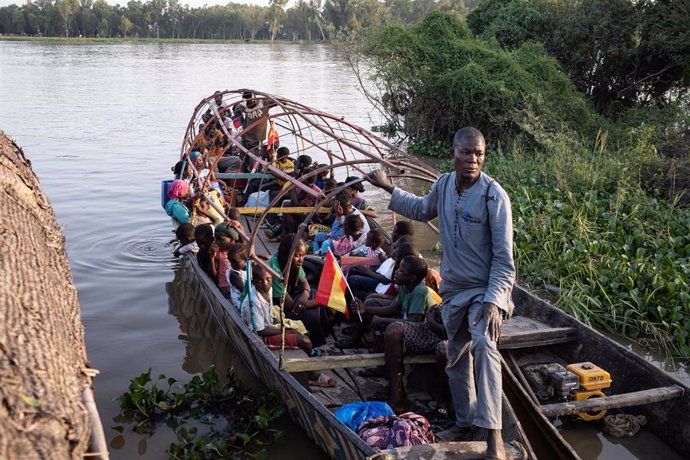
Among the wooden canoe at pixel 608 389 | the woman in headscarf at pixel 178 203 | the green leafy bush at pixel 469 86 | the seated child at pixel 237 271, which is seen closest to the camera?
the wooden canoe at pixel 608 389

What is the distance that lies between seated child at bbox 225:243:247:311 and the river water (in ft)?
2.52

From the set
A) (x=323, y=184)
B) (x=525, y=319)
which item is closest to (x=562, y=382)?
(x=525, y=319)

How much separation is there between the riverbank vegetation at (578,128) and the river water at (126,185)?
1904 mm

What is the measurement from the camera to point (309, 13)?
201 feet

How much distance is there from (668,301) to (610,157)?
369 centimetres

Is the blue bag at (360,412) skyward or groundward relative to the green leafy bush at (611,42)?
groundward

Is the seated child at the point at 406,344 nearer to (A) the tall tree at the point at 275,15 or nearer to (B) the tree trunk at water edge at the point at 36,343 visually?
(B) the tree trunk at water edge at the point at 36,343

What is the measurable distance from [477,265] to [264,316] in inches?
71.7

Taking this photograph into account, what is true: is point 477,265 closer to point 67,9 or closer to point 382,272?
point 382,272

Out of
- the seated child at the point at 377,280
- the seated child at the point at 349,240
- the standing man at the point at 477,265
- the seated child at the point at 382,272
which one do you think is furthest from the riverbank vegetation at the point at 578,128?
the standing man at the point at 477,265

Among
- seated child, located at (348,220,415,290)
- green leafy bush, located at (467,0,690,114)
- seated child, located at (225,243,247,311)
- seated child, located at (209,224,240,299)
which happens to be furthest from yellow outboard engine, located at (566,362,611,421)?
green leafy bush, located at (467,0,690,114)

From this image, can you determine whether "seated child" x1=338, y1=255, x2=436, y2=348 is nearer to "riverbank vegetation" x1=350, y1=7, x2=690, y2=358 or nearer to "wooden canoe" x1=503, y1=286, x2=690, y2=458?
"wooden canoe" x1=503, y1=286, x2=690, y2=458

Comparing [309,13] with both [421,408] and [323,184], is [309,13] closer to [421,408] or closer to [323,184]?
[323,184]

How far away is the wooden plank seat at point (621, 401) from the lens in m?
3.71
